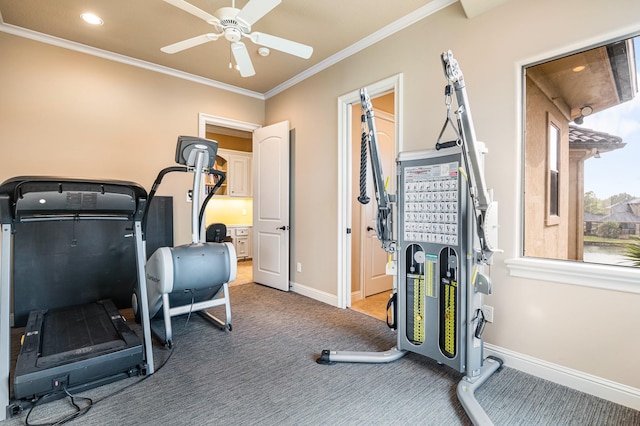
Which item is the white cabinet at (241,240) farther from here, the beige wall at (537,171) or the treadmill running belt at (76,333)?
the beige wall at (537,171)

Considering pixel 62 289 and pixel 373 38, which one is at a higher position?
pixel 373 38

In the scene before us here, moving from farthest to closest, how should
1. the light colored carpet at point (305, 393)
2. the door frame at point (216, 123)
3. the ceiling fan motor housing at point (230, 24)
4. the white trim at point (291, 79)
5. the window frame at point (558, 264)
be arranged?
the door frame at point (216, 123)
the white trim at point (291, 79)
the ceiling fan motor housing at point (230, 24)
the window frame at point (558, 264)
the light colored carpet at point (305, 393)

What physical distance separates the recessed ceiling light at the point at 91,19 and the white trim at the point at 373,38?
214cm

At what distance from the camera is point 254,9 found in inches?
77.7

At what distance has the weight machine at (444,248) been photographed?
1850 mm

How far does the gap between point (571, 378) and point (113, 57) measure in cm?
521

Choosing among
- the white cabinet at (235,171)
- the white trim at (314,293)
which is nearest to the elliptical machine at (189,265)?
the white trim at (314,293)

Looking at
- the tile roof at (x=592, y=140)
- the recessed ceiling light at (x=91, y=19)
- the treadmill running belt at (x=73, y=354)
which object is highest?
the recessed ceiling light at (x=91, y=19)

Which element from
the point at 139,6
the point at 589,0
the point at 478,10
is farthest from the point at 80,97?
the point at 589,0

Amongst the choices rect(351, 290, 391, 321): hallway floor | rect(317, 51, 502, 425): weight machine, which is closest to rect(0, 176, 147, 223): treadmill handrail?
rect(317, 51, 502, 425): weight machine

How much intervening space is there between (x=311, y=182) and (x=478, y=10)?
7.93 ft

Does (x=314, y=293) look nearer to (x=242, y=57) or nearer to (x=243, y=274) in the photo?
(x=243, y=274)

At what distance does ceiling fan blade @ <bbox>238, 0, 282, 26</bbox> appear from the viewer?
190 centimetres

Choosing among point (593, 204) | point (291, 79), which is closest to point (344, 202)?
point (291, 79)
